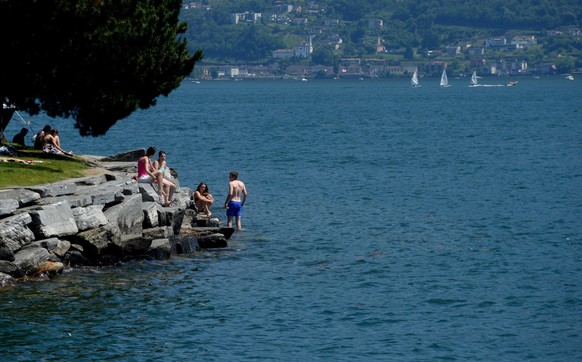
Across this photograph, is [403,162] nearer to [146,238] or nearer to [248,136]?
[248,136]

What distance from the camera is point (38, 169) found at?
111 feet

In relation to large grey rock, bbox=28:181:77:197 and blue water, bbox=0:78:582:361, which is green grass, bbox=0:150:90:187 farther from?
blue water, bbox=0:78:582:361

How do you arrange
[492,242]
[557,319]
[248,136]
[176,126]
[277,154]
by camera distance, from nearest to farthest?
1. [557,319]
2. [492,242]
3. [277,154]
4. [248,136]
5. [176,126]

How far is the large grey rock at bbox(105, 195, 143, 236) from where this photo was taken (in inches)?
1227

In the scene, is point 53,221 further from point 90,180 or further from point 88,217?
point 90,180

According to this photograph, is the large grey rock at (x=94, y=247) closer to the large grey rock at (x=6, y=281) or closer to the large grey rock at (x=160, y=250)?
the large grey rock at (x=160, y=250)

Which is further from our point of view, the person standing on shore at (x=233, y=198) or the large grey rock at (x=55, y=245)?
the person standing on shore at (x=233, y=198)

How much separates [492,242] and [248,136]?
188 feet

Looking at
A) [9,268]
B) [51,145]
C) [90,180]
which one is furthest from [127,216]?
[51,145]

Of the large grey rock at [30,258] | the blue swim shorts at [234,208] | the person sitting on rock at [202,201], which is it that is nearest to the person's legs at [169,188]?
the person sitting on rock at [202,201]

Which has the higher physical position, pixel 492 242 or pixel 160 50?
pixel 160 50

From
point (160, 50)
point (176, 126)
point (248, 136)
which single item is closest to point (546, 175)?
point (160, 50)

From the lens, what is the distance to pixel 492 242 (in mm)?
36094

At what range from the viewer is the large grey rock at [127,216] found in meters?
31.2
